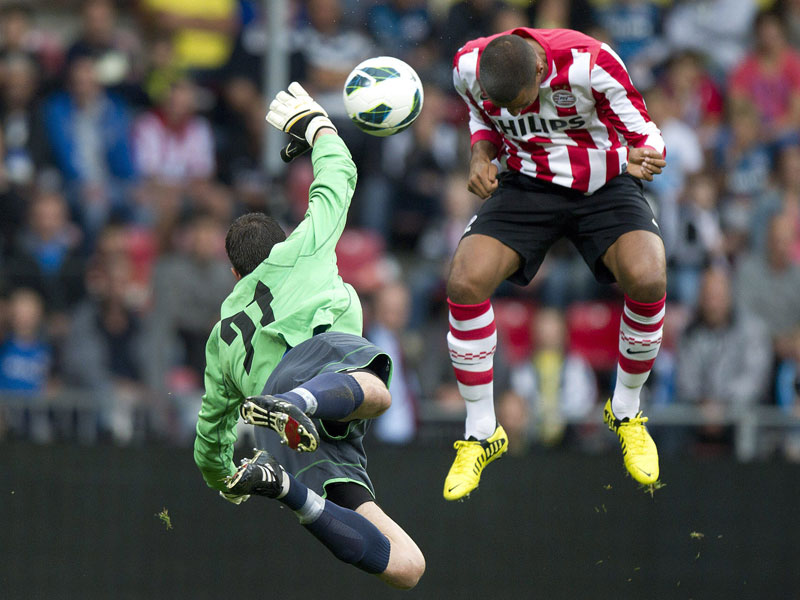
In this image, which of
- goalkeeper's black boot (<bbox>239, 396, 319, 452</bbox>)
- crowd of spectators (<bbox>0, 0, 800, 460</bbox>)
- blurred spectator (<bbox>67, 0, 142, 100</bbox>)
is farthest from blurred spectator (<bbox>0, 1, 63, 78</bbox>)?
goalkeeper's black boot (<bbox>239, 396, 319, 452</bbox>)

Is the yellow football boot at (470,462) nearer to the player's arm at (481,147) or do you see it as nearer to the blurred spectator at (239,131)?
the player's arm at (481,147)

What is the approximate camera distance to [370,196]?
1159 centimetres

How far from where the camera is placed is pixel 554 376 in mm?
10703

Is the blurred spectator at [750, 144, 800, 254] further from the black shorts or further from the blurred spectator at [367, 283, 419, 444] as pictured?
the black shorts

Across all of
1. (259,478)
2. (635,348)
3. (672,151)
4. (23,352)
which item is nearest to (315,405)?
(259,478)

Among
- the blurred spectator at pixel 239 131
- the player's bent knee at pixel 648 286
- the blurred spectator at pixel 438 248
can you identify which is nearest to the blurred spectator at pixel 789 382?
the blurred spectator at pixel 438 248

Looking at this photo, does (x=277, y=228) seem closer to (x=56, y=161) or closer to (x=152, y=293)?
(x=152, y=293)

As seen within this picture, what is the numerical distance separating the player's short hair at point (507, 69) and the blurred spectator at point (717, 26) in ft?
23.5

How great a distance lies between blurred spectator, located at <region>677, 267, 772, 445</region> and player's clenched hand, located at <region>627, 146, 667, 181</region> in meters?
3.75

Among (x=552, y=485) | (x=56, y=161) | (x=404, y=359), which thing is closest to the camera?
Answer: (x=552, y=485)

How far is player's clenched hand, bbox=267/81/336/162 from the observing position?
284 inches

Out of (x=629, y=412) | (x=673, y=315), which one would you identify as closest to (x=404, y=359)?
(x=673, y=315)

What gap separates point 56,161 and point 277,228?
5.20m

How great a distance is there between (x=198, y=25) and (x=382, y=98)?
6.54 meters
